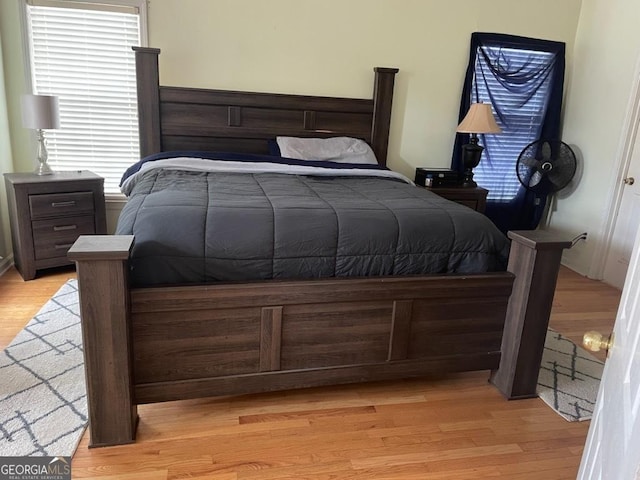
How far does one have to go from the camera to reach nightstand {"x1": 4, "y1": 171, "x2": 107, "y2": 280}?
311 centimetres

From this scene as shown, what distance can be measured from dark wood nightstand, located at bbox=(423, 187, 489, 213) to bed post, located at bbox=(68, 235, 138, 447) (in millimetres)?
2661

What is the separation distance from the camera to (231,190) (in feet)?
7.72

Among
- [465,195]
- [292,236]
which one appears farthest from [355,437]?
[465,195]

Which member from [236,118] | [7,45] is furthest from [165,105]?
[7,45]

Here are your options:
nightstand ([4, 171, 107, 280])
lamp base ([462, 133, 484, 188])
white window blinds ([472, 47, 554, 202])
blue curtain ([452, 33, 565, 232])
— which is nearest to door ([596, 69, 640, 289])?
blue curtain ([452, 33, 565, 232])

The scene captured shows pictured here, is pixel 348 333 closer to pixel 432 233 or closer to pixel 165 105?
pixel 432 233

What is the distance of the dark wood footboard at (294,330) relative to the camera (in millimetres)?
1676

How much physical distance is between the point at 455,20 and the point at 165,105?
2.45 meters

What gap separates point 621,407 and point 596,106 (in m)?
3.91

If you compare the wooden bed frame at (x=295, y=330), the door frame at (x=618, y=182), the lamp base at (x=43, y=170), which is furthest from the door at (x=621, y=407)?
the lamp base at (x=43, y=170)

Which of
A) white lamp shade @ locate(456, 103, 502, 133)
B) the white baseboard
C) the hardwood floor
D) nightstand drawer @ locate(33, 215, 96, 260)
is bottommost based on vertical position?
the hardwood floor

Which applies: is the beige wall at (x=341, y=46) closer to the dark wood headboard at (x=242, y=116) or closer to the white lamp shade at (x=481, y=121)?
the dark wood headboard at (x=242, y=116)

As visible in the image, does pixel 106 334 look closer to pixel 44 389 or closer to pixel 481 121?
pixel 44 389

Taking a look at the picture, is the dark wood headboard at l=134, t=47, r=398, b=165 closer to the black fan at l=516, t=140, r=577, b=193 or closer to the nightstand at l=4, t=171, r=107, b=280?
the nightstand at l=4, t=171, r=107, b=280
